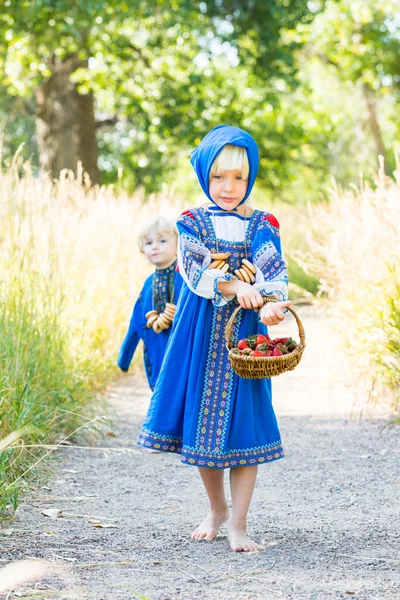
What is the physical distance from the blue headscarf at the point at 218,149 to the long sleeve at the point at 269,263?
15cm

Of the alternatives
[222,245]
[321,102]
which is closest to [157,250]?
[222,245]

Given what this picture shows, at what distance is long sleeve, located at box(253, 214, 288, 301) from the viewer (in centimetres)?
290

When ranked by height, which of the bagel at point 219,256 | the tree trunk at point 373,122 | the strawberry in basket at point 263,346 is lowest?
the strawberry in basket at point 263,346

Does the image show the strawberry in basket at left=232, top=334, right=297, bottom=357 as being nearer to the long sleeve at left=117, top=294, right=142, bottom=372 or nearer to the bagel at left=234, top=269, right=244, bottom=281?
the bagel at left=234, top=269, right=244, bottom=281

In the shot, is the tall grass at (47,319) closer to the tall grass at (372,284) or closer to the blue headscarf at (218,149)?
the blue headscarf at (218,149)

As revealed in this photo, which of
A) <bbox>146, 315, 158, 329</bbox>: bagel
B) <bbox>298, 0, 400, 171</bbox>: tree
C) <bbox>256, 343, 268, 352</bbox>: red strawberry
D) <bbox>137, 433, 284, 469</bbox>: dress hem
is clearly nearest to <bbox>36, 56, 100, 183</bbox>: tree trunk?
<bbox>298, 0, 400, 171</bbox>: tree

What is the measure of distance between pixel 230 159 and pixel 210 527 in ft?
4.19

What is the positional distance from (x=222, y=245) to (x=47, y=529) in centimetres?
118

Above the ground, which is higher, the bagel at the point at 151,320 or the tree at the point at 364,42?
the tree at the point at 364,42

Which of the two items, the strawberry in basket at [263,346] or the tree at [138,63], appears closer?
the strawberry in basket at [263,346]

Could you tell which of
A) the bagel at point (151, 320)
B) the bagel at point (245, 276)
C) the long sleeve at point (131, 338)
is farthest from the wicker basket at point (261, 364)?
the long sleeve at point (131, 338)

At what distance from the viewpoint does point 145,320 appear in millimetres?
5121

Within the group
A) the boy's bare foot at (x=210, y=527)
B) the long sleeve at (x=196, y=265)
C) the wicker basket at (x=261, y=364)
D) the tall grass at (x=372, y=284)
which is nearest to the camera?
the wicker basket at (x=261, y=364)

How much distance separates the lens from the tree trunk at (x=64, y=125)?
13062 mm
